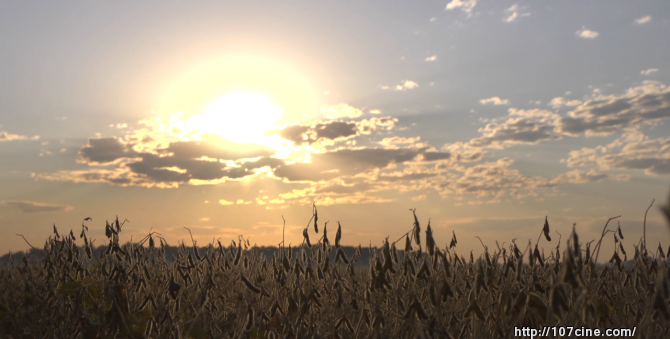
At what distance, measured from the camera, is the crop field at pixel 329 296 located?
3.23 m

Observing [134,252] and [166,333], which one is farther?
[134,252]

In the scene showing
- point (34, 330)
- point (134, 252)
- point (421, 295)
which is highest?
point (134, 252)

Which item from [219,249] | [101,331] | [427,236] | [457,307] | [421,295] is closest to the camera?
[427,236]

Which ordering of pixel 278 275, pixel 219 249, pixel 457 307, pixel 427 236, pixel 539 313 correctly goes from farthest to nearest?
pixel 219 249 → pixel 457 307 → pixel 278 275 → pixel 427 236 → pixel 539 313

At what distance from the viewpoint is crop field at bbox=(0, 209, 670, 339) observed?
3.23 meters

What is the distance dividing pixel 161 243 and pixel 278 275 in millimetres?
2094

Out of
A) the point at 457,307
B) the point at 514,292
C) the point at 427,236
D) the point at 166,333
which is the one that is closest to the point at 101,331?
the point at 166,333

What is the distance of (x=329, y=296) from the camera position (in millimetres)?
A: 5383

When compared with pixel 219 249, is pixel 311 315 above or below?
below

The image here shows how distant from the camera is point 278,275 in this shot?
468 cm

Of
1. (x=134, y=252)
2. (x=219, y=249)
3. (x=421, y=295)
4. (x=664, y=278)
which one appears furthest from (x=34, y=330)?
(x=664, y=278)

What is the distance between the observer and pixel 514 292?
458cm

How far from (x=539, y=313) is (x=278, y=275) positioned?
8.08 ft

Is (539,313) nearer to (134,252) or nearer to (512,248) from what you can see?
(512,248)
